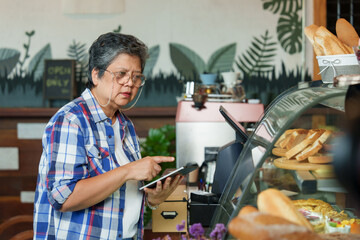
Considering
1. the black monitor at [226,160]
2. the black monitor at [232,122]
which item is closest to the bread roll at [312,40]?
the black monitor at [232,122]

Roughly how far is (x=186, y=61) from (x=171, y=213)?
2.55m

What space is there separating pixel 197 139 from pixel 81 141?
1633mm

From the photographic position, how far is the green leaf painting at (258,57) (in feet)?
15.3

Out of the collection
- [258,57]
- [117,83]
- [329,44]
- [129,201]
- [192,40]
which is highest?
[192,40]

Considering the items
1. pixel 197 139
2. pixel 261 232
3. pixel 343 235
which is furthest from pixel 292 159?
pixel 197 139

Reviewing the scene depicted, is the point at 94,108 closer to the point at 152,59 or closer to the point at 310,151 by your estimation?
the point at 310,151

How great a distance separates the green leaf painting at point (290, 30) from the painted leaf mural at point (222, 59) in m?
0.49

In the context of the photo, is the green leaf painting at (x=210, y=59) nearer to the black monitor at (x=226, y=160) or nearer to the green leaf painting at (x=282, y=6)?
the green leaf painting at (x=282, y=6)

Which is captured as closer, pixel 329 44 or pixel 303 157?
pixel 303 157

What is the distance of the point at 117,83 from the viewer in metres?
1.88

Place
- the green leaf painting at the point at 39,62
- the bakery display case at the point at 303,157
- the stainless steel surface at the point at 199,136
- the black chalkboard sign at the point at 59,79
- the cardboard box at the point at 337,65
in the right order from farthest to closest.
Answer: the green leaf painting at the point at 39,62
the black chalkboard sign at the point at 59,79
the stainless steel surface at the point at 199,136
the cardboard box at the point at 337,65
the bakery display case at the point at 303,157

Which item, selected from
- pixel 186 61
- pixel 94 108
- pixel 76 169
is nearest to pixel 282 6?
pixel 186 61

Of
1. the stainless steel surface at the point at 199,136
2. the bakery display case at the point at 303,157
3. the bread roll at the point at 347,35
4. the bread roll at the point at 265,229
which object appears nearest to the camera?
the bread roll at the point at 265,229

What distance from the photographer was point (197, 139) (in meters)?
3.27
